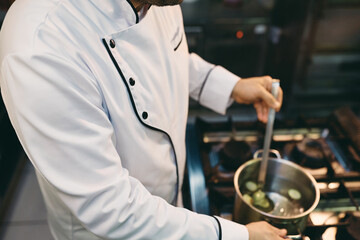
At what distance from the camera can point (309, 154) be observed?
110 cm

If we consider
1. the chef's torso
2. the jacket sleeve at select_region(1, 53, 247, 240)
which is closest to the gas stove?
the chef's torso

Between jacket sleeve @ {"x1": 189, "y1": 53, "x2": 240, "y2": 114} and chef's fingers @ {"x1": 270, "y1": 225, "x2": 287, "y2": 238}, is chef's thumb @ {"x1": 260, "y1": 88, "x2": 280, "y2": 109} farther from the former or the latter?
chef's fingers @ {"x1": 270, "y1": 225, "x2": 287, "y2": 238}

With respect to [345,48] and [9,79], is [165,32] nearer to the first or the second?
[9,79]

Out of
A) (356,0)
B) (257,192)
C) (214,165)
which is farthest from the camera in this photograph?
(356,0)

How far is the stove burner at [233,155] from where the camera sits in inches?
42.8

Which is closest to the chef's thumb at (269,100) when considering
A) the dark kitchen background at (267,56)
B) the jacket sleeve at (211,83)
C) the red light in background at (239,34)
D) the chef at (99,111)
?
the jacket sleeve at (211,83)

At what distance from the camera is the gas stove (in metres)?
0.94

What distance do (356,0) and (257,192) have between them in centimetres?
147

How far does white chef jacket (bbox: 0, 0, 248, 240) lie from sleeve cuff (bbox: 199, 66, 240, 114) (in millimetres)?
282

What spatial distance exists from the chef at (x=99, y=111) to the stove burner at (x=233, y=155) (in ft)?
0.75

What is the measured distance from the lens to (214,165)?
1105 mm

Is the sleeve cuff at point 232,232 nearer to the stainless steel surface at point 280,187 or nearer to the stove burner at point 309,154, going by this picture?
the stainless steel surface at point 280,187

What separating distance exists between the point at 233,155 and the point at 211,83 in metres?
0.24

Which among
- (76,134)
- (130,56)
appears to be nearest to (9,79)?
(76,134)
